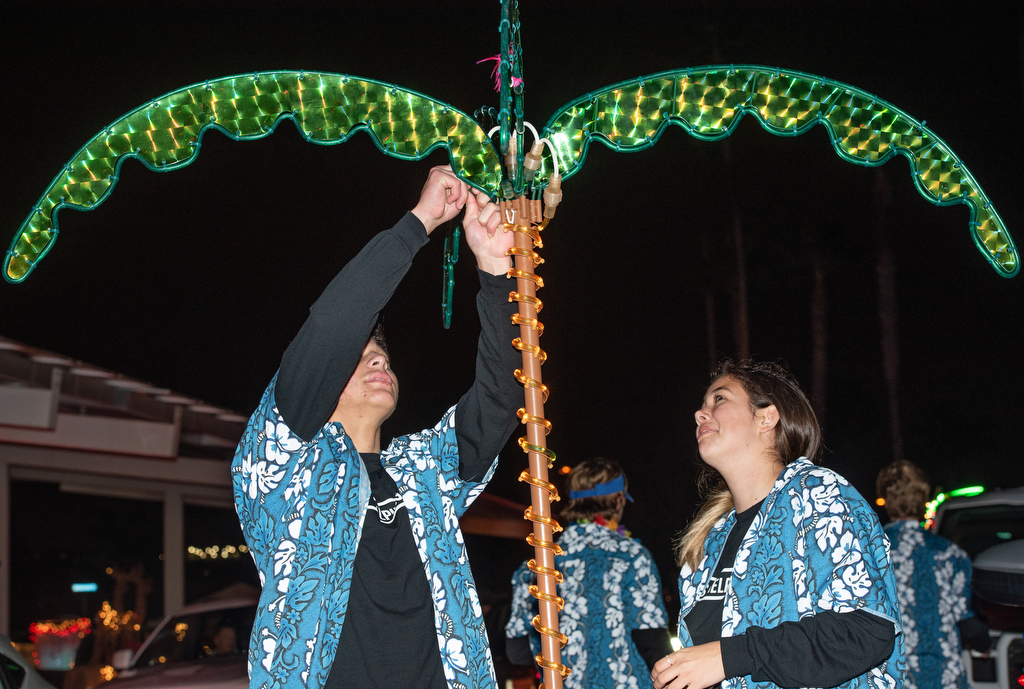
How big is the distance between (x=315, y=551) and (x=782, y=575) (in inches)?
42.1

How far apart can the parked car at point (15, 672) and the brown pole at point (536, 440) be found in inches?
133

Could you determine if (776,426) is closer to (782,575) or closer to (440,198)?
(782,575)

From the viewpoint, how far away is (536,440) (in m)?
1.99

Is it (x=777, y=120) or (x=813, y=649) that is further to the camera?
(x=777, y=120)

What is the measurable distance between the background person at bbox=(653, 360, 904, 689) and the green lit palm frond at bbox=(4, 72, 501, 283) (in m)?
1.04

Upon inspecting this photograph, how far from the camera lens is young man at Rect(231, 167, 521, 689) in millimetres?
1767

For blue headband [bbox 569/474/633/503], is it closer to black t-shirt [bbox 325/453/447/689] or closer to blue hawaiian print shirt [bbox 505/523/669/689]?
blue hawaiian print shirt [bbox 505/523/669/689]

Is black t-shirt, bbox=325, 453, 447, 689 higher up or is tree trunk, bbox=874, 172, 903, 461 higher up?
tree trunk, bbox=874, 172, 903, 461

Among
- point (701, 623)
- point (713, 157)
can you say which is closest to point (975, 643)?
point (701, 623)

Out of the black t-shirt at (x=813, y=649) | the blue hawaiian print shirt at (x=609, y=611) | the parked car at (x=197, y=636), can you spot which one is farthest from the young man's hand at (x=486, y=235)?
the parked car at (x=197, y=636)

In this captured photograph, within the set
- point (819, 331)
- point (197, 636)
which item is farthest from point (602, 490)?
point (819, 331)

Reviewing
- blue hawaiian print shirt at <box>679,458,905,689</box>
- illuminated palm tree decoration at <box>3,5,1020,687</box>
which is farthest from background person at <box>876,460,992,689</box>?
blue hawaiian print shirt at <box>679,458,905,689</box>

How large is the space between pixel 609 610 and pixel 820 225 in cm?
1794

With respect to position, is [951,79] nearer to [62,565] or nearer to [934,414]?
[934,414]
